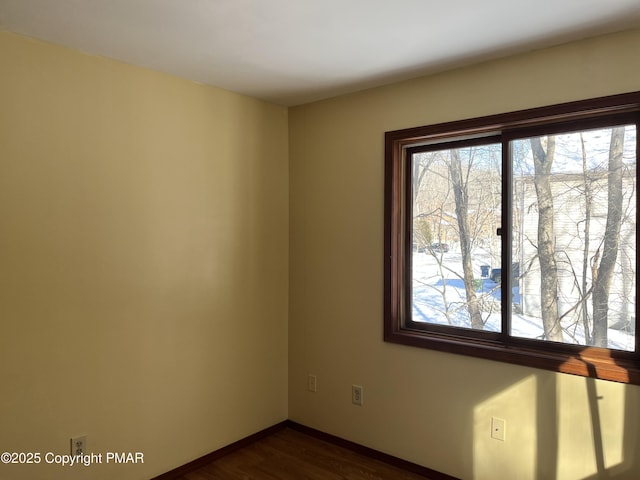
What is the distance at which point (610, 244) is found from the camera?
2.28 metres

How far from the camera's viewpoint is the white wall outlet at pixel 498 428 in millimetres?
2469

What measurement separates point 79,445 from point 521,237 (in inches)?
99.6

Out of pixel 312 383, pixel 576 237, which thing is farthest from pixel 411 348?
pixel 576 237

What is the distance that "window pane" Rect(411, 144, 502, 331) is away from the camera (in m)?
2.65

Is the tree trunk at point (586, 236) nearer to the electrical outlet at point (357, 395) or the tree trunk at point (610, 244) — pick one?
the tree trunk at point (610, 244)

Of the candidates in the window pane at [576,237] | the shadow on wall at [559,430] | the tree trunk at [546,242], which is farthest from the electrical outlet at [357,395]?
the tree trunk at [546,242]

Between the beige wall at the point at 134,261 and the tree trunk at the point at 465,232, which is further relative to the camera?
the tree trunk at the point at 465,232

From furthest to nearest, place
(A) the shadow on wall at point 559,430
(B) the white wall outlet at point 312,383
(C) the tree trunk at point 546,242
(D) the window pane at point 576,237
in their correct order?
(B) the white wall outlet at point 312,383, (C) the tree trunk at point 546,242, (D) the window pane at point 576,237, (A) the shadow on wall at point 559,430

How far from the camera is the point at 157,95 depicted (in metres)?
2.67

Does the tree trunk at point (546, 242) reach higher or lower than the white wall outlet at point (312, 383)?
higher

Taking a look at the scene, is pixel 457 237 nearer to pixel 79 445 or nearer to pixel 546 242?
pixel 546 242

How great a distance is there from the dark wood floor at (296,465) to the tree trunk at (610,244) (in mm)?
1321

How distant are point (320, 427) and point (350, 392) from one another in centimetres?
40

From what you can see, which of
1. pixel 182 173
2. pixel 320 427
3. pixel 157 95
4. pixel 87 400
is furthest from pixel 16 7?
pixel 320 427
